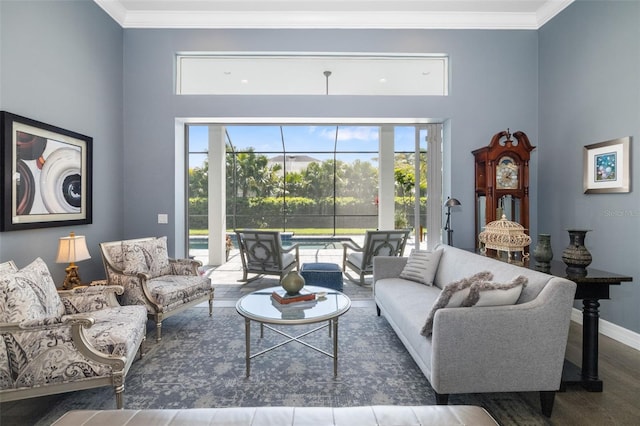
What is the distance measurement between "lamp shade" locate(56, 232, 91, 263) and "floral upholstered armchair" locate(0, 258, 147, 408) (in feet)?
2.08

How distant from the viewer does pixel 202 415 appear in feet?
3.77

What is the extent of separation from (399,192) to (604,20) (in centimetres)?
461

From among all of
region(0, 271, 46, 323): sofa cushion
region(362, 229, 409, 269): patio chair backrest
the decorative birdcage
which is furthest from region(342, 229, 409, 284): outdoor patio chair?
region(0, 271, 46, 323): sofa cushion

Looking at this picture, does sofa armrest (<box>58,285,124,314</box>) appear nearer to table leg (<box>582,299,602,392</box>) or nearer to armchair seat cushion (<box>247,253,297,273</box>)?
armchair seat cushion (<box>247,253,297,273</box>)

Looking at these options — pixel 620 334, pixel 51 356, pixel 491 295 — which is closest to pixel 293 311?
pixel 491 295

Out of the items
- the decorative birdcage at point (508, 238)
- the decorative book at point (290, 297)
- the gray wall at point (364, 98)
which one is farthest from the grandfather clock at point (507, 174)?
the decorative book at point (290, 297)

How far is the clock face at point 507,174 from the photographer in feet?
11.3

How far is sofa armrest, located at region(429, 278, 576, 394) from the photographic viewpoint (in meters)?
1.73

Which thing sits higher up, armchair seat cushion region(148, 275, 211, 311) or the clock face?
the clock face

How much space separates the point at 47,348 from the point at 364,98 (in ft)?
12.5

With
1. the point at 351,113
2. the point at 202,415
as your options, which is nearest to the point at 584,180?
the point at 351,113

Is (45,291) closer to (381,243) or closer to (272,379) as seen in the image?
(272,379)

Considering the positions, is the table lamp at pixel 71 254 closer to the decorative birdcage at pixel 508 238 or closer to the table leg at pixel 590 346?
the decorative birdcage at pixel 508 238

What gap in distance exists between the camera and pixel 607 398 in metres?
2.00
